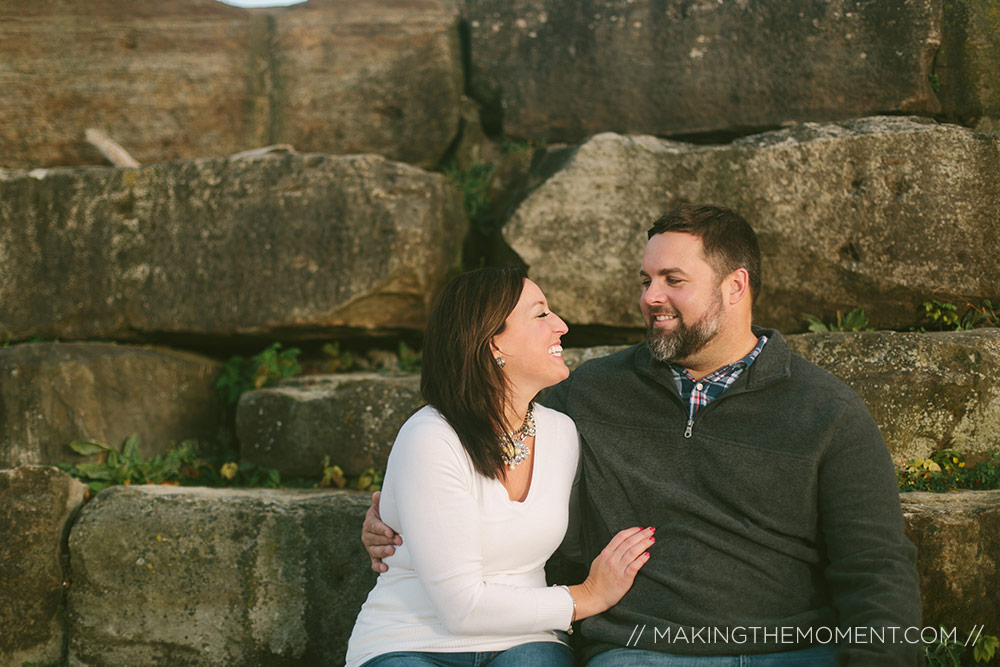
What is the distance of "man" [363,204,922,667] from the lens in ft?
8.34

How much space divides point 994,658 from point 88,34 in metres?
6.18

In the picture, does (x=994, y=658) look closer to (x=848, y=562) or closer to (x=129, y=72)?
(x=848, y=562)

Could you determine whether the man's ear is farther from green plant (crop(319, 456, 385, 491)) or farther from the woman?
green plant (crop(319, 456, 385, 491))

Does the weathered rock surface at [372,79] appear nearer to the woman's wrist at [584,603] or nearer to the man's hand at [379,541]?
the man's hand at [379,541]

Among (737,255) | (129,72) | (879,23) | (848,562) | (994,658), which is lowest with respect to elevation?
(994,658)

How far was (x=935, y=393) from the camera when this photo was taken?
380 centimetres

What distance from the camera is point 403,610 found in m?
2.66

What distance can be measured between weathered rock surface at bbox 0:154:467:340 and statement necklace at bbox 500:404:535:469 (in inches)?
82.9

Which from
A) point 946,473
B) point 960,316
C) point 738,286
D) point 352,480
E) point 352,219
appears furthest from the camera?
point 352,219

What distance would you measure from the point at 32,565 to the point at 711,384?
2984 millimetres

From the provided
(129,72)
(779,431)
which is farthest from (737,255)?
(129,72)

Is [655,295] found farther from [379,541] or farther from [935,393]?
[935,393]

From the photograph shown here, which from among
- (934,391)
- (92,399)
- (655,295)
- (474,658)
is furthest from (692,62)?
(92,399)

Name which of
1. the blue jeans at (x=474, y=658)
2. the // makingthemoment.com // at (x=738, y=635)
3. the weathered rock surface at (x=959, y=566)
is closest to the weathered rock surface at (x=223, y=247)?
the blue jeans at (x=474, y=658)
